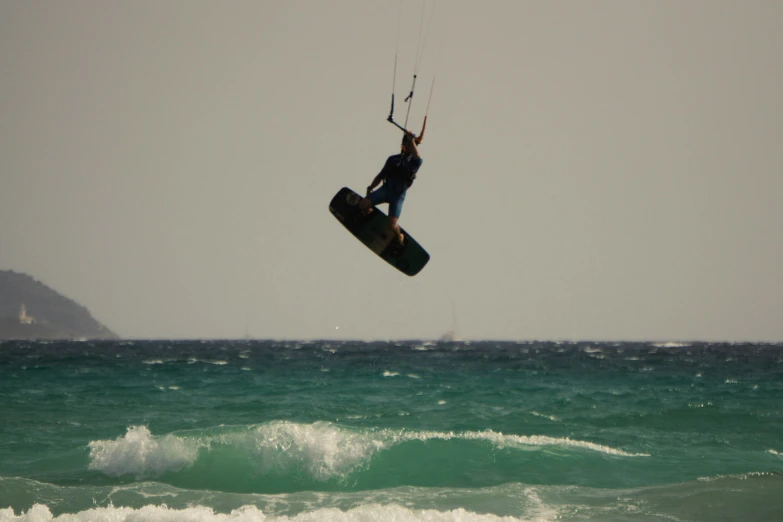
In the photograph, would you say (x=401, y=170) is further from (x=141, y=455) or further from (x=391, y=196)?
(x=141, y=455)

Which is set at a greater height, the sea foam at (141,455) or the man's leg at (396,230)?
the man's leg at (396,230)

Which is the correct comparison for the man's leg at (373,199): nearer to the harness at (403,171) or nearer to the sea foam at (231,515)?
the harness at (403,171)

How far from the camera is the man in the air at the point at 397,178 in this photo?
991cm

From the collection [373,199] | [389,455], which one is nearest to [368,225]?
[373,199]

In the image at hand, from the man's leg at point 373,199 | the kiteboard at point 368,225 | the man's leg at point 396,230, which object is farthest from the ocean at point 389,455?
the man's leg at point 373,199

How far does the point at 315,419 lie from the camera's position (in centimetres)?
1994

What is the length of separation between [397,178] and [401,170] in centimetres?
12

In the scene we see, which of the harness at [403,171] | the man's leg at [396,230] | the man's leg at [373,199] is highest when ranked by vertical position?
the harness at [403,171]

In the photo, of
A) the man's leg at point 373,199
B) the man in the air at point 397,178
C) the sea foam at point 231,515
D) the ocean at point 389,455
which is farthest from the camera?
the ocean at point 389,455

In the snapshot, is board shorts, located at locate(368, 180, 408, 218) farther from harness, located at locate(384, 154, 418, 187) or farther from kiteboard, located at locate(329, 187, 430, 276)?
kiteboard, located at locate(329, 187, 430, 276)

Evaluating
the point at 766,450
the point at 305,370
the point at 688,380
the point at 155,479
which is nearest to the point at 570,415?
the point at 766,450

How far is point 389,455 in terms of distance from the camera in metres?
15.7

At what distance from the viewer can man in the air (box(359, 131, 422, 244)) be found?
9.91 m

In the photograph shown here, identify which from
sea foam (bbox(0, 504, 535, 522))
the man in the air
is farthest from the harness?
sea foam (bbox(0, 504, 535, 522))
